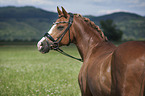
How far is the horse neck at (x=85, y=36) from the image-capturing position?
4.87 metres

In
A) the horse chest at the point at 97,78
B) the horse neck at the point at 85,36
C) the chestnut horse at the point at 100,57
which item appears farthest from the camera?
the horse neck at the point at 85,36

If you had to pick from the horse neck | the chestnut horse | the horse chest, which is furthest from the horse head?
the horse chest

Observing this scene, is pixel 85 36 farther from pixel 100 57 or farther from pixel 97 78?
pixel 97 78

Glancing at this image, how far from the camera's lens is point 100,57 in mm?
4012

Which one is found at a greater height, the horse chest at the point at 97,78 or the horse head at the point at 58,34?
the horse head at the point at 58,34

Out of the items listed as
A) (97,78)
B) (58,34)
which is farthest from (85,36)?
(97,78)

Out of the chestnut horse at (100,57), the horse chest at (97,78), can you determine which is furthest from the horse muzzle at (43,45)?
the horse chest at (97,78)

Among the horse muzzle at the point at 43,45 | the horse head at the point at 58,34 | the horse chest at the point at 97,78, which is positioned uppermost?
the horse head at the point at 58,34

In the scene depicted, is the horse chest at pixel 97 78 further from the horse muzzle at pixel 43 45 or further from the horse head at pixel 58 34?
the horse muzzle at pixel 43 45

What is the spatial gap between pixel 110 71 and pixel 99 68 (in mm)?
418

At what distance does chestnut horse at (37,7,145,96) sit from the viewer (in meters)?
2.78

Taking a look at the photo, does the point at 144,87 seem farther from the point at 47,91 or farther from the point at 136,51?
the point at 47,91

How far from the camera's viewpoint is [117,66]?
9.73ft

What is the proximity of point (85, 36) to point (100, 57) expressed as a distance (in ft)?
3.86
